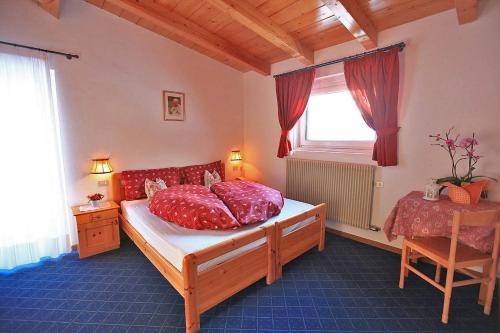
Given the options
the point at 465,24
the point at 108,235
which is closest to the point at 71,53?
the point at 108,235

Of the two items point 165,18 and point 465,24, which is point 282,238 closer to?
point 465,24

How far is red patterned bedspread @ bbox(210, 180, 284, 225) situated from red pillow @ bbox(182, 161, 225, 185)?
91 centimetres

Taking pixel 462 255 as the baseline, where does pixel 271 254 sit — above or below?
below

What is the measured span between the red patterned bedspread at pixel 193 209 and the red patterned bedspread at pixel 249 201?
0.28 ft

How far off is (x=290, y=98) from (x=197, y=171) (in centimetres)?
190

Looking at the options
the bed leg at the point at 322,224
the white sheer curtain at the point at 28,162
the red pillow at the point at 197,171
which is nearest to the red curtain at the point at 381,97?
the bed leg at the point at 322,224

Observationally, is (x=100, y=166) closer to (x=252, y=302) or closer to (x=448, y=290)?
(x=252, y=302)

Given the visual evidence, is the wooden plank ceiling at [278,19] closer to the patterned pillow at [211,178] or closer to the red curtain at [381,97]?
the red curtain at [381,97]

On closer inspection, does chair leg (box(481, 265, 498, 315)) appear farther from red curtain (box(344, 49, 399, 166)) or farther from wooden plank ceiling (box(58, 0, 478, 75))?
wooden plank ceiling (box(58, 0, 478, 75))

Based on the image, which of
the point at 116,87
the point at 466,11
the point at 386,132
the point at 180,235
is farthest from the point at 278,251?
the point at 116,87

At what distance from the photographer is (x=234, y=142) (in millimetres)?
4527

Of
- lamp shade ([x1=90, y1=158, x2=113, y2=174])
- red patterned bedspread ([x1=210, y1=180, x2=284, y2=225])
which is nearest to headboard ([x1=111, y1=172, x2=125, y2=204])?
lamp shade ([x1=90, y1=158, x2=113, y2=174])

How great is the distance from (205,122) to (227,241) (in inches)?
106

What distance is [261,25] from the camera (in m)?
2.59
